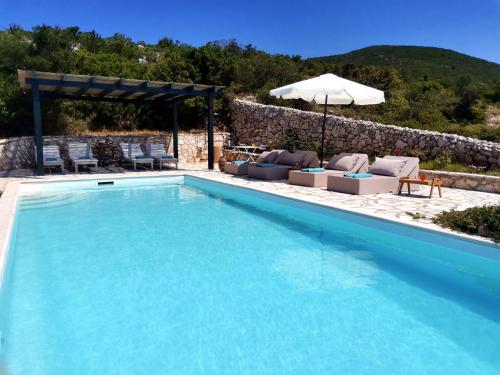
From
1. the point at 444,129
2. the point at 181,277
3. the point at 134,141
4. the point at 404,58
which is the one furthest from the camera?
the point at 404,58

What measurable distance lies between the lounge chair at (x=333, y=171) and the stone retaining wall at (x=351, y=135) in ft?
8.43

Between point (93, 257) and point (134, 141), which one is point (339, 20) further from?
point (93, 257)

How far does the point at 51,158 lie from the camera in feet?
41.6

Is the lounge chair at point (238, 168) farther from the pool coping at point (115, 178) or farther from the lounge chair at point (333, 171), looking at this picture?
the lounge chair at point (333, 171)

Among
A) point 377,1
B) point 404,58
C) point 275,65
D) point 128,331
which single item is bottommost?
point 128,331

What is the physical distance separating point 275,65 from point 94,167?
41.8 feet

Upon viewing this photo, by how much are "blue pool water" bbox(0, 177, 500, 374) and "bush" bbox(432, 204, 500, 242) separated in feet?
1.23

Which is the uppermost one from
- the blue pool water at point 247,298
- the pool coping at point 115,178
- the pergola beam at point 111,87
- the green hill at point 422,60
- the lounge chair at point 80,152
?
the green hill at point 422,60

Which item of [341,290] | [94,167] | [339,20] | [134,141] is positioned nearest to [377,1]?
[339,20]

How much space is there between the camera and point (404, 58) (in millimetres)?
43875

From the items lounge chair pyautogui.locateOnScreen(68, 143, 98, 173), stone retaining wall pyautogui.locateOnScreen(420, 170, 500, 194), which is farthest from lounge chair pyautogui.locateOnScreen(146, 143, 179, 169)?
stone retaining wall pyautogui.locateOnScreen(420, 170, 500, 194)

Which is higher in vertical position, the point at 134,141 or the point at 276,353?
the point at 134,141

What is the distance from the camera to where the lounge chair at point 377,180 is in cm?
859

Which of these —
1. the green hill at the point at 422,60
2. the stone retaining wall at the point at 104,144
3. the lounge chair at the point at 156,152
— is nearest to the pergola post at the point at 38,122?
the stone retaining wall at the point at 104,144
